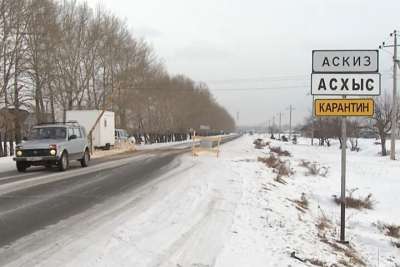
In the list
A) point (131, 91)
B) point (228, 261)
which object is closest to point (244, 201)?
point (228, 261)

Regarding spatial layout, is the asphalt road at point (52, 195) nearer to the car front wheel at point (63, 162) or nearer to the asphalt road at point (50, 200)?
the asphalt road at point (50, 200)

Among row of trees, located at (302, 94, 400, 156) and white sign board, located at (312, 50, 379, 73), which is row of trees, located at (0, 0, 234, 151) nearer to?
row of trees, located at (302, 94, 400, 156)

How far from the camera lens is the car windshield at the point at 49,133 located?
22219mm

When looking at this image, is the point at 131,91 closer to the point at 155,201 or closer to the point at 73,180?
the point at 73,180

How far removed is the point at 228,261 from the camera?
22.0 feet

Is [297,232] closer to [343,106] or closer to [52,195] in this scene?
[343,106]

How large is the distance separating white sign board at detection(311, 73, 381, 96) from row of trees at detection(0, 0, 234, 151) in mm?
27616

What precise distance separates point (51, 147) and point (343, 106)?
14.5m

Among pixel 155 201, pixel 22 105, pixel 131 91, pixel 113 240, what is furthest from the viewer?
pixel 131 91

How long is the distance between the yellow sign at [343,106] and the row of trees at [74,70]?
90.5 feet

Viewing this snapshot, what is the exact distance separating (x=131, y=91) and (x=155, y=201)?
4997 cm

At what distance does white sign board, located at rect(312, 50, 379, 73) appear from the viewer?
9.16 metres

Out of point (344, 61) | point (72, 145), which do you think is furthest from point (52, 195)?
point (72, 145)

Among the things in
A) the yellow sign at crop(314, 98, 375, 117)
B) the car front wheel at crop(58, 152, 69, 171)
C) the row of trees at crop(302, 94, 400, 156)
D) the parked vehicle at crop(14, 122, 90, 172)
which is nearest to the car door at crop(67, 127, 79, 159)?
the parked vehicle at crop(14, 122, 90, 172)
